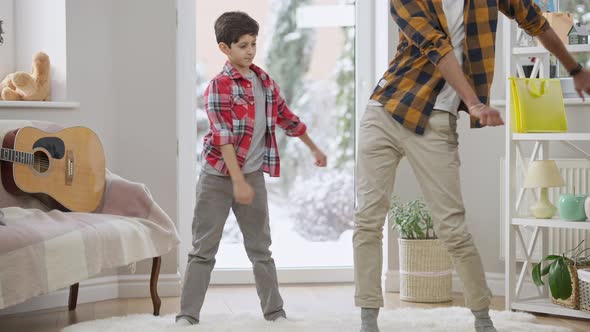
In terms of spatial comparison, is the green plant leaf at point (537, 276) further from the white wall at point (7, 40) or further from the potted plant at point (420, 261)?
the white wall at point (7, 40)

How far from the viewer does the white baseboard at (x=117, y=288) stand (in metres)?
3.54

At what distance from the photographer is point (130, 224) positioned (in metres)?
3.08

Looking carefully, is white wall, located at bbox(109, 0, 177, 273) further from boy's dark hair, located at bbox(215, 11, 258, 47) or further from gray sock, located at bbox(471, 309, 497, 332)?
gray sock, located at bbox(471, 309, 497, 332)

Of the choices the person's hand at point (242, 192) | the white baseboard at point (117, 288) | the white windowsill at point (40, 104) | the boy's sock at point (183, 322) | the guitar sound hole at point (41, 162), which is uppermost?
the white windowsill at point (40, 104)

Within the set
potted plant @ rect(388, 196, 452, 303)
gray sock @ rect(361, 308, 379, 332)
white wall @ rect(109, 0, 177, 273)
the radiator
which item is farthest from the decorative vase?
white wall @ rect(109, 0, 177, 273)

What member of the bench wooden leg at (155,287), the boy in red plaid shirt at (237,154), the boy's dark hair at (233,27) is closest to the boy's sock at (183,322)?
the boy in red plaid shirt at (237,154)

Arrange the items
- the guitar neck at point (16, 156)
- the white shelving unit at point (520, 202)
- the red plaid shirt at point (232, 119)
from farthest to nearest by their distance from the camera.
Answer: the white shelving unit at point (520, 202) < the guitar neck at point (16, 156) < the red plaid shirt at point (232, 119)

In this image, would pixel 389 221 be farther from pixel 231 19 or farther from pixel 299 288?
pixel 231 19

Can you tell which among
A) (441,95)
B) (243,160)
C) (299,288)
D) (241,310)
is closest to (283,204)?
(299,288)

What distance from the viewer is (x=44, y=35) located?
3674 millimetres

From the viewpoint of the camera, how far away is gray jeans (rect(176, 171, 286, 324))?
2.72 meters

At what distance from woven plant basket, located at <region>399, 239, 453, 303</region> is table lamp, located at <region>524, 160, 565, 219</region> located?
0.52 m

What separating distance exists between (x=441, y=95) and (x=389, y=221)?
1.63 m

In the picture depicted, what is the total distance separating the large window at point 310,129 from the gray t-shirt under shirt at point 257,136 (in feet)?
4.25
